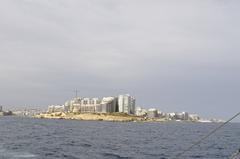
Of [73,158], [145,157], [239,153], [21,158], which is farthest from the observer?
[145,157]

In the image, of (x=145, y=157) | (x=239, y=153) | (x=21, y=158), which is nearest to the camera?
(x=239, y=153)

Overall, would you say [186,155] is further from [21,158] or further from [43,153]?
[21,158]

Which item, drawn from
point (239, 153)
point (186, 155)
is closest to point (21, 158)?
point (186, 155)

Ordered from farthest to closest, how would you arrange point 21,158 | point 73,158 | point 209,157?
1. point 209,157
2. point 73,158
3. point 21,158

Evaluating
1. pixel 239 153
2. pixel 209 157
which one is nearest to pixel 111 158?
pixel 209 157

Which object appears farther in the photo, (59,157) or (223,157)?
(223,157)

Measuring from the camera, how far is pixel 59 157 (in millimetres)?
55469

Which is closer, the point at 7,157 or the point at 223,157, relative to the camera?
the point at 7,157

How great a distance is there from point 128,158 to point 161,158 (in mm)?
5291

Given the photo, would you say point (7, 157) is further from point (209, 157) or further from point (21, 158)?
point (209, 157)

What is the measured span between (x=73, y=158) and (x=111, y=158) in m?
4.87

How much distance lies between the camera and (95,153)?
2445 inches

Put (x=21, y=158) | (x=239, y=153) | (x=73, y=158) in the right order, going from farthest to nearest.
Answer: (x=73, y=158), (x=21, y=158), (x=239, y=153)

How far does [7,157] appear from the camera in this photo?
50531 millimetres
